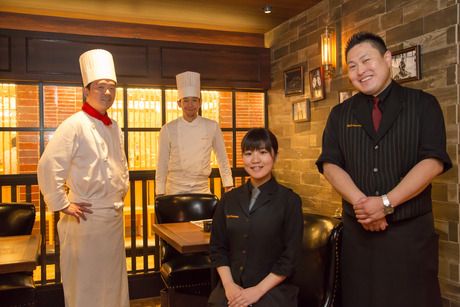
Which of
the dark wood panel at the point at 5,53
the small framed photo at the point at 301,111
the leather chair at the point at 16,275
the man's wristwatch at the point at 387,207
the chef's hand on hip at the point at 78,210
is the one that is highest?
the dark wood panel at the point at 5,53

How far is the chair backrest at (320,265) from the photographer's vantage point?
1.87 metres

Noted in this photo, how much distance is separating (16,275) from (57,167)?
875 mm

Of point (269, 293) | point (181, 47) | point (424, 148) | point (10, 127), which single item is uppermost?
point (181, 47)

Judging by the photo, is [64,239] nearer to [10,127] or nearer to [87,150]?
[87,150]

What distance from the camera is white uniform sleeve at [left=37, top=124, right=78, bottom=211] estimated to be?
245cm

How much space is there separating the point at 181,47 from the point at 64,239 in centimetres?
242

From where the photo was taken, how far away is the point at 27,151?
4055 mm

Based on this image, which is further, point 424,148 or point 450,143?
point 450,143

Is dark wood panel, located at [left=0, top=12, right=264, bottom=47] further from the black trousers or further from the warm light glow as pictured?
the black trousers

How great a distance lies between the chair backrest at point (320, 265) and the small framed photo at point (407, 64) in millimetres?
1421

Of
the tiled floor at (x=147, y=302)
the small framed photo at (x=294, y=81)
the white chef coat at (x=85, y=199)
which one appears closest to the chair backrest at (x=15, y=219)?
the white chef coat at (x=85, y=199)

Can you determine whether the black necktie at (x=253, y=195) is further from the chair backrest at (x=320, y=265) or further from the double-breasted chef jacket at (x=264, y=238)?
the chair backrest at (x=320, y=265)

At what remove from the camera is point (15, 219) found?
284 centimetres

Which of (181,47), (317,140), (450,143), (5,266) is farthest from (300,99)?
(5,266)
